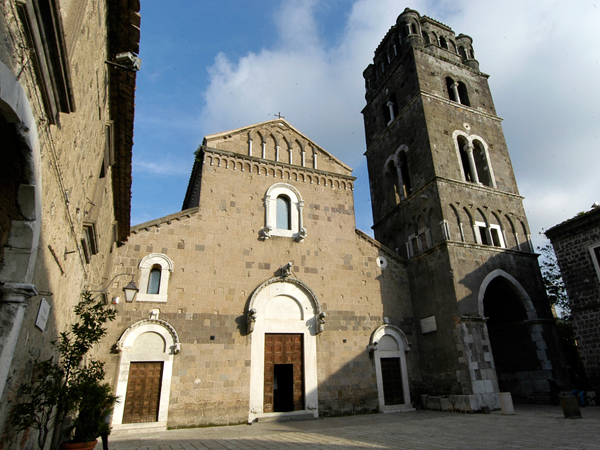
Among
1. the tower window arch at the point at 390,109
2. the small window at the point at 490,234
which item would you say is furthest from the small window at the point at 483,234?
the tower window arch at the point at 390,109

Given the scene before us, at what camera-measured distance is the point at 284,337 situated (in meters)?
14.8

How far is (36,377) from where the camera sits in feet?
19.7

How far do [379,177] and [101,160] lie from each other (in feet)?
55.1

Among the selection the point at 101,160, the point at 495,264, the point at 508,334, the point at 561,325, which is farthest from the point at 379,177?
the point at 561,325

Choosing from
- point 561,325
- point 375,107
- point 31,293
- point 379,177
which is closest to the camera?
point 31,293

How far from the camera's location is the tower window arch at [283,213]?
1630 centimetres

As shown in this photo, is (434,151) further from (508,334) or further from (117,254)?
(117,254)

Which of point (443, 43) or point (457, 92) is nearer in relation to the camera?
point (457, 92)

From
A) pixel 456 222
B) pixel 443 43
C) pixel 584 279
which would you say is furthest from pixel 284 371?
pixel 443 43

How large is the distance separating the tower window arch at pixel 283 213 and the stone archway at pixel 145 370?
18.0 feet

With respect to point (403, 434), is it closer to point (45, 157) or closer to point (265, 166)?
point (45, 157)

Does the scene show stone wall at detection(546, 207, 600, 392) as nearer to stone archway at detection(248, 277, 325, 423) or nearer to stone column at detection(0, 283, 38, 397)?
stone archway at detection(248, 277, 325, 423)

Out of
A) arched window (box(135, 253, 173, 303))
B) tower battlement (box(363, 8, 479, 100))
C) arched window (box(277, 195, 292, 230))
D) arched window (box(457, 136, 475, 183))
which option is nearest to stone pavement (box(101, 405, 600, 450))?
arched window (box(135, 253, 173, 303))

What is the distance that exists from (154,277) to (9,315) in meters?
9.37
